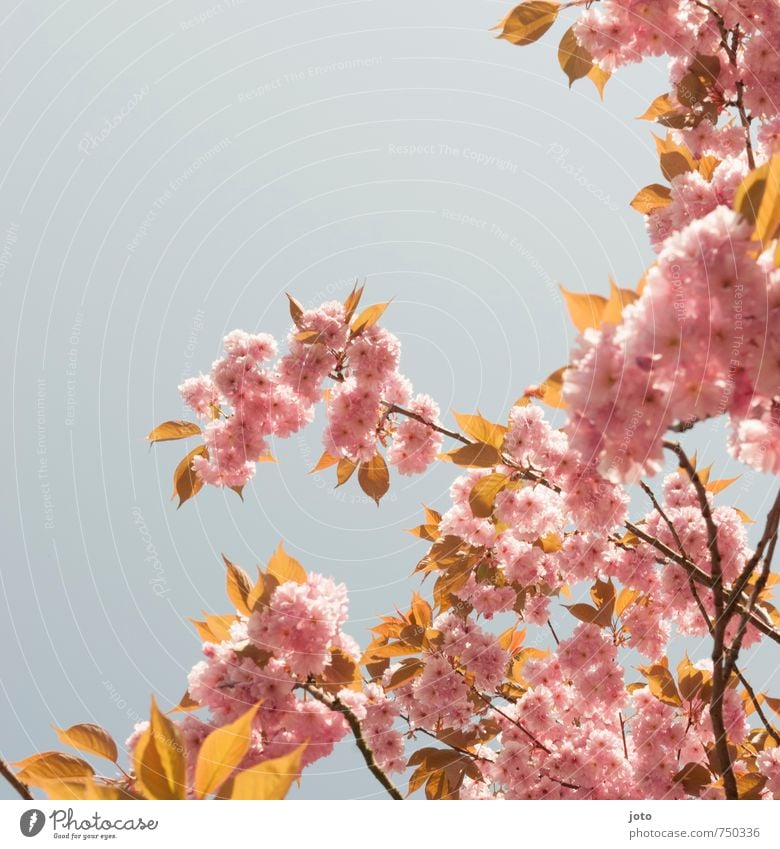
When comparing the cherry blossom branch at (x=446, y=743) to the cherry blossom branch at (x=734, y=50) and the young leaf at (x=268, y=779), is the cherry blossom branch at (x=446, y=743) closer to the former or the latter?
the young leaf at (x=268, y=779)

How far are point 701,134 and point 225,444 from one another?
8.97 feet

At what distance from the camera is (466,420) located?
107 inches

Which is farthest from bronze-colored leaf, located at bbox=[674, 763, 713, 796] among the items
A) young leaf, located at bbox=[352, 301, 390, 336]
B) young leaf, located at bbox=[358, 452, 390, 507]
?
young leaf, located at bbox=[352, 301, 390, 336]

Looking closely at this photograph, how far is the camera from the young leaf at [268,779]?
2.92ft

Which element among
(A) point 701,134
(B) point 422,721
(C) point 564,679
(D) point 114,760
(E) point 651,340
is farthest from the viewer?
(C) point 564,679

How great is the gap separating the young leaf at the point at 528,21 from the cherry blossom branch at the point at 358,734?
2.62 meters

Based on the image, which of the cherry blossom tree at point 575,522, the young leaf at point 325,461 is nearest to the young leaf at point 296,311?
the cherry blossom tree at point 575,522

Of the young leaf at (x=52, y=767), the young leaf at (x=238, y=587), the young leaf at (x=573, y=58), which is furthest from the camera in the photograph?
the young leaf at (x=573, y=58)

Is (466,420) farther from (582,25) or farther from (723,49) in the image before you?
(723,49)

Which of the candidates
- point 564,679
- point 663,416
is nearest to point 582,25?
Answer: point 663,416

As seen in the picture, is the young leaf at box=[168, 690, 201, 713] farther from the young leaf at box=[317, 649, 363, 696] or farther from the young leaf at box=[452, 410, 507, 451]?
the young leaf at box=[452, 410, 507, 451]

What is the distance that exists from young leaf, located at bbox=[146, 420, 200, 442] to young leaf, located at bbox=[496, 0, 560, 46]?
7.49ft

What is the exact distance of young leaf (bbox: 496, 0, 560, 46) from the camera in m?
2.59

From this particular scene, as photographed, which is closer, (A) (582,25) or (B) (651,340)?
(B) (651,340)
